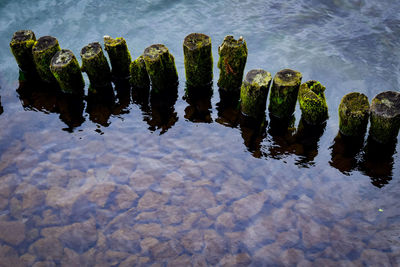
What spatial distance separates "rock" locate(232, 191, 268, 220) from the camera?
5.78 metres

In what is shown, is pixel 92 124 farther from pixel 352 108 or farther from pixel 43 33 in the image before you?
pixel 352 108

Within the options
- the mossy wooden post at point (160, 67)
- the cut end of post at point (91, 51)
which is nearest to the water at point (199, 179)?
the mossy wooden post at point (160, 67)

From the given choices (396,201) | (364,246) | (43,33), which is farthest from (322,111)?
(43,33)

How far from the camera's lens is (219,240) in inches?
215

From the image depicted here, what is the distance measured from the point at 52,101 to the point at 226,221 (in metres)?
5.19

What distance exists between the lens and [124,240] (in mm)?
5520

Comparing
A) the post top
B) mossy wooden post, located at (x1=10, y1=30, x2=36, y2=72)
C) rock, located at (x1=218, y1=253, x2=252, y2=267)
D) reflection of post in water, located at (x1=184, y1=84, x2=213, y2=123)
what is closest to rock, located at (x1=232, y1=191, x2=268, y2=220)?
rock, located at (x1=218, y1=253, x2=252, y2=267)

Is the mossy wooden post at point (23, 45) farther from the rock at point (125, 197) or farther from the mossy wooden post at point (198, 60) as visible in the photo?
the rock at point (125, 197)

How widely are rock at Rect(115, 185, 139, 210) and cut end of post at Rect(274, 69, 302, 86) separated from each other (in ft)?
11.4

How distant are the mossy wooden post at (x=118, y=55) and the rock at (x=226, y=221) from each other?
4304 mm

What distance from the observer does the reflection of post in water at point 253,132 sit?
267 inches

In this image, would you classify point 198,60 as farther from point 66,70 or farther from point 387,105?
point 387,105

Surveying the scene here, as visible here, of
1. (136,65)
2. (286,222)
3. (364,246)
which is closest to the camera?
(364,246)

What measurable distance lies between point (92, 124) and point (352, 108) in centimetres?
548
